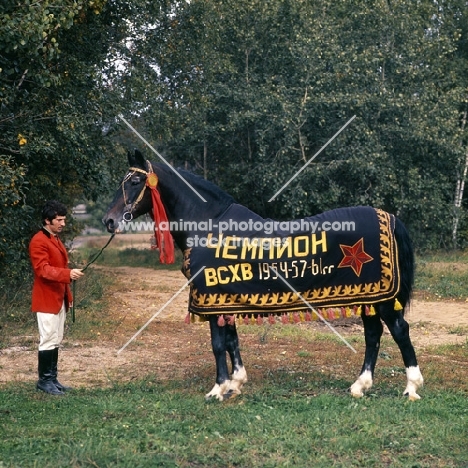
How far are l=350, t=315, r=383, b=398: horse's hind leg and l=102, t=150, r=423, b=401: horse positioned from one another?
1 cm

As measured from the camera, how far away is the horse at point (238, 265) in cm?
689

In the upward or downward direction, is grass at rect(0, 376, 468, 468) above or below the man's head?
below

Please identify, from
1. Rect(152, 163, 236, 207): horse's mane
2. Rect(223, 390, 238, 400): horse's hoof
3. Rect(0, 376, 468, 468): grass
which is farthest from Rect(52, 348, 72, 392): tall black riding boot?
Rect(152, 163, 236, 207): horse's mane

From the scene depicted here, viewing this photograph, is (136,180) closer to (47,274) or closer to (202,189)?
(202,189)

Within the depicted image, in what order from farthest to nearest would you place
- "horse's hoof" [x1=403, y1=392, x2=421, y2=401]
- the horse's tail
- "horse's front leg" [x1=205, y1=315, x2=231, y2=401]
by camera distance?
the horse's tail → "horse's front leg" [x1=205, y1=315, x2=231, y2=401] → "horse's hoof" [x1=403, y1=392, x2=421, y2=401]

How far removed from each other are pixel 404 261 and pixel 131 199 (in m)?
2.75

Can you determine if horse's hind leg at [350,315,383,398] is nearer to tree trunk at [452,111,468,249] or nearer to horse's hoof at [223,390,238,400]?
horse's hoof at [223,390,238,400]

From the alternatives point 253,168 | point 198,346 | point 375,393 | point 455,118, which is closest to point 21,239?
point 198,346

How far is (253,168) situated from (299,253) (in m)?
15.6

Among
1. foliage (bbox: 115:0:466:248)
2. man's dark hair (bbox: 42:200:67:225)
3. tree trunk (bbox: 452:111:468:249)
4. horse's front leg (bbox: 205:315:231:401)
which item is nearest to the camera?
horse's front leg (bbox: 205:315:231:401)

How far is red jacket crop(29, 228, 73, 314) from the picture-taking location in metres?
7.05

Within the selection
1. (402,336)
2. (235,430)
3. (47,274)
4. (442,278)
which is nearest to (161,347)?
(47,274)

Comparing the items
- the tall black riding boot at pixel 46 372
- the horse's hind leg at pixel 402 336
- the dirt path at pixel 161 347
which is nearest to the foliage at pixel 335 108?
the dirt path at pixel 161 347

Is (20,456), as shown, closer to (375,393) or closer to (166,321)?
(375,393)
